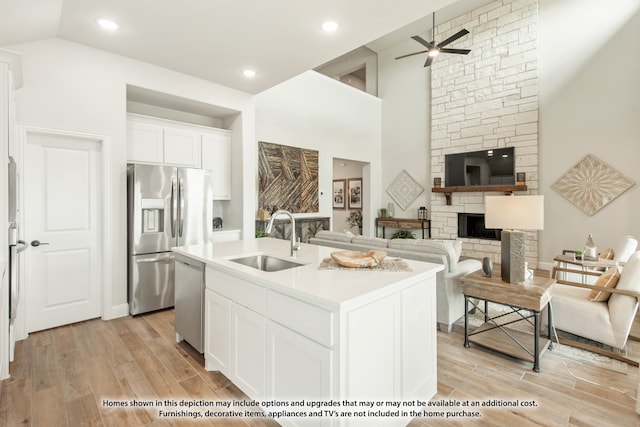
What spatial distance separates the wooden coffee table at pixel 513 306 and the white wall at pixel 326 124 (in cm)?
356

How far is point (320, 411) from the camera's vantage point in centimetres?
142

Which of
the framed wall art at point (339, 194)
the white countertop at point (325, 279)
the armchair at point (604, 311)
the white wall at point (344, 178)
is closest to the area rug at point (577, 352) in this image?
the armchair at point (604, 311)

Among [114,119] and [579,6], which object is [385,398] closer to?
[114,119]

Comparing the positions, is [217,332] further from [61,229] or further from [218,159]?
[218,159]

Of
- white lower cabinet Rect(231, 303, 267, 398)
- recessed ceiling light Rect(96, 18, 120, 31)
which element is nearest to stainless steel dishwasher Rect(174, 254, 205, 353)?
white lower cabinet Rect(231, 303, 267, 398)

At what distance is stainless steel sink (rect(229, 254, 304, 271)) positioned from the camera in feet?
7.59

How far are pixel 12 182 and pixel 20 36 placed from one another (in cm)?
145

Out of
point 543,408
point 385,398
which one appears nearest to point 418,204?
point 543,408

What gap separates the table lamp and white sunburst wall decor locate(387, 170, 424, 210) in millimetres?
4902

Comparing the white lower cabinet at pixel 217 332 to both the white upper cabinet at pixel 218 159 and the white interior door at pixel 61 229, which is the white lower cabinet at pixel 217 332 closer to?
the white interior door at pixel 61 229

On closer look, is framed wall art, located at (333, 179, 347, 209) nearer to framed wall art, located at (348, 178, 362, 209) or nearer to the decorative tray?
framed wall art, located at (348, 178, 362, 209)

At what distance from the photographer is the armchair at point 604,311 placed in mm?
2377

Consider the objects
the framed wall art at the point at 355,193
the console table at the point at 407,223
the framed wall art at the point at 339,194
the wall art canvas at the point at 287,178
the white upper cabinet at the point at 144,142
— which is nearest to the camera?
the white upper cabinet at the point at 144,142

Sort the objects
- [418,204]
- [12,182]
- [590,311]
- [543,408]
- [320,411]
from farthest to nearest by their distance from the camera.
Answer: [418,204]
[590,311]
[12,182]
[543,408]
[320,411]
